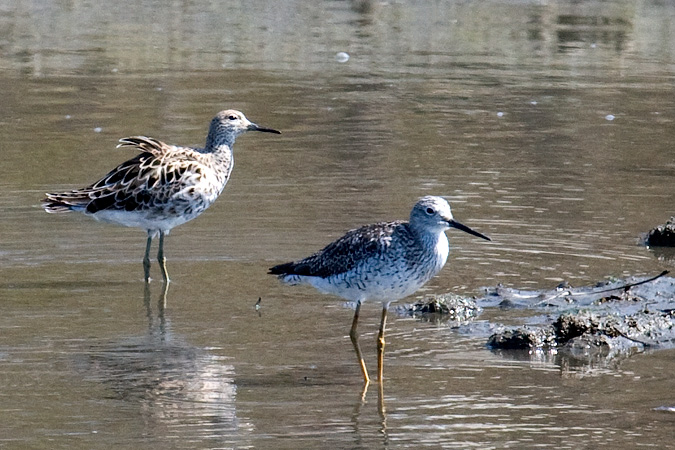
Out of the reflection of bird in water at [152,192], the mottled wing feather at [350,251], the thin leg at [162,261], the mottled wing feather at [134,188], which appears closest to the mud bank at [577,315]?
the mottled wing feather at [350,251]

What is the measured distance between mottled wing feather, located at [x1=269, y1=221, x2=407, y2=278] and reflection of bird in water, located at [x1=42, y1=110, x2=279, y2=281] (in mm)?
2367

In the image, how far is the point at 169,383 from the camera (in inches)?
309

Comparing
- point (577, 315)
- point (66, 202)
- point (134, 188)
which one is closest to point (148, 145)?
point (134, 188)

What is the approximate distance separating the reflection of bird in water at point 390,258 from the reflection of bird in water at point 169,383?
91 centimetres

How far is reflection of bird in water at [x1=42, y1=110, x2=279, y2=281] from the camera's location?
35.2 feet

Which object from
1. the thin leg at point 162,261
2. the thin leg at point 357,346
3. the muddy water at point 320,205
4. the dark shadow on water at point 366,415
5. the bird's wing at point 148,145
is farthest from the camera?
the bird's wing at point 148,145

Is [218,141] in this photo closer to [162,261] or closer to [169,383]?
[162,261]

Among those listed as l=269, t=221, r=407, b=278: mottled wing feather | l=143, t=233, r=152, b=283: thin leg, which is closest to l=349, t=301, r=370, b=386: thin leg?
l=269, t=221, r=407, b=278: mottled wing feather

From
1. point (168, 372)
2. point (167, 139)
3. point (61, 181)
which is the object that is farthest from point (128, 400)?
point (167, 139)

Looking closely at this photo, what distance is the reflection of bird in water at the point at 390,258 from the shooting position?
26.7 ft

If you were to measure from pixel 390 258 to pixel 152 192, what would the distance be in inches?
126

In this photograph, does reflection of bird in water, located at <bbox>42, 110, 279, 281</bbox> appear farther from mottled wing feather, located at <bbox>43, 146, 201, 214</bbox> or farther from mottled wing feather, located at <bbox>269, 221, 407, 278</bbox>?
mottled wing feather, located at <bbox>269, 221, 407, 278</bbox>

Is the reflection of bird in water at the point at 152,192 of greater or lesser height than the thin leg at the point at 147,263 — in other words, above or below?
above

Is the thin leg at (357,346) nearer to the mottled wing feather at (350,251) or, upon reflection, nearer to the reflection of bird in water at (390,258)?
the reflection of bird in water at (390,258)
